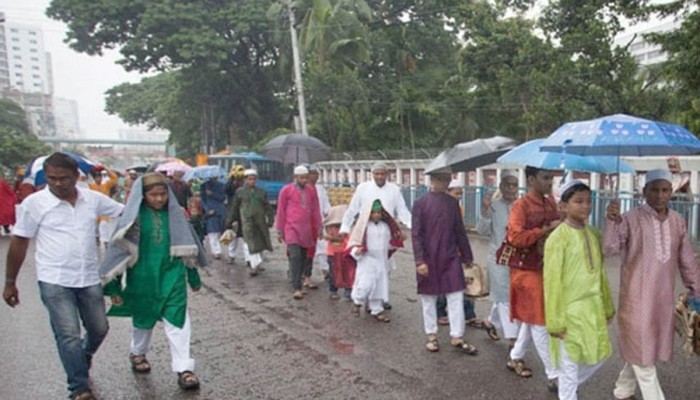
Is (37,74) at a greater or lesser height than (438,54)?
greater

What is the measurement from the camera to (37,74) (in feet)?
472

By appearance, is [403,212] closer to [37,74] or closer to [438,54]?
[438,54]

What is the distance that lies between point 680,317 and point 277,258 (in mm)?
7417

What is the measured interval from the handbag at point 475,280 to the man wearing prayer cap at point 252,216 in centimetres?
386

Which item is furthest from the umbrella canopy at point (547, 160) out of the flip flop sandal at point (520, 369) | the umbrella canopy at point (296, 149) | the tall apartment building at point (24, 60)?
the tall apartment building at point (24, 60)

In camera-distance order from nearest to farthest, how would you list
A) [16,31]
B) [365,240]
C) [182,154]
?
[365,240], [182,154], [16,31]

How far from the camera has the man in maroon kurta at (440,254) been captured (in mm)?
4734

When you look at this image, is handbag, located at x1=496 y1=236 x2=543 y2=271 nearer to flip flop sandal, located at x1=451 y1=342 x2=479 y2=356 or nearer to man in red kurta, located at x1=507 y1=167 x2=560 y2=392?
man in red kurta, located at x1=507 y1=167 x2=560 y2=392

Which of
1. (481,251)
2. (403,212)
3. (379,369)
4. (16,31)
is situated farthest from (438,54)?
(16,31)

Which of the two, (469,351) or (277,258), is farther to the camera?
(277,258)

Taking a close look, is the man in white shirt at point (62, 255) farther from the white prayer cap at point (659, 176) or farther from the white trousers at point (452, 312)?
the white prayer cap at point (659, 176)

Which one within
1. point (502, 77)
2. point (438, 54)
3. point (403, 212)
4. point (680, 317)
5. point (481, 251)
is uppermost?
point (438, 54)

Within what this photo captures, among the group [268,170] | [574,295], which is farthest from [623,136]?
[268,170]

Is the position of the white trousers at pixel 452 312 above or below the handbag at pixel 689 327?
below
